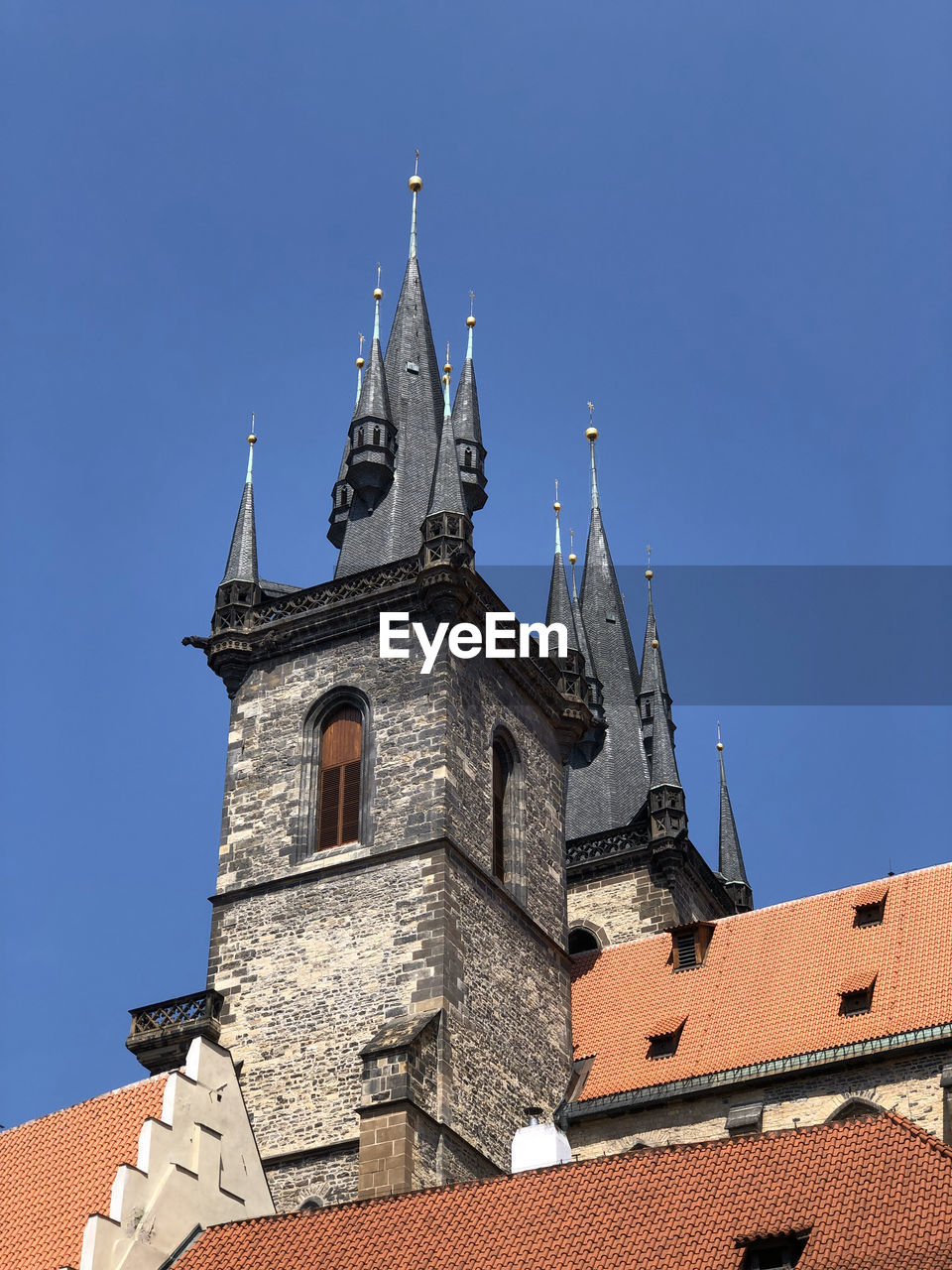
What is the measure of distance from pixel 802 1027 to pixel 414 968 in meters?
4.76

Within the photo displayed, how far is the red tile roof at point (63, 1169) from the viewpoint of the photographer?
2034 cm

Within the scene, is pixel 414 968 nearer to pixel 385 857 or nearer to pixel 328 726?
pixel 385 857

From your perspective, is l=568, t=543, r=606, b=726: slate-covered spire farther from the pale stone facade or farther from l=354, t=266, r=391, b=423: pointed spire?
the pale stone facade

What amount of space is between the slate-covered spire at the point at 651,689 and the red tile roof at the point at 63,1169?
17924mm

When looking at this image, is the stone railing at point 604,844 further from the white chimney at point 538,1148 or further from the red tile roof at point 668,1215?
the red tile roof at point 668,1215

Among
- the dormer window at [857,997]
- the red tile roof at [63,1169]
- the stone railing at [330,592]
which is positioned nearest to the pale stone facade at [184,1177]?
the red tile roof at [63,1169]

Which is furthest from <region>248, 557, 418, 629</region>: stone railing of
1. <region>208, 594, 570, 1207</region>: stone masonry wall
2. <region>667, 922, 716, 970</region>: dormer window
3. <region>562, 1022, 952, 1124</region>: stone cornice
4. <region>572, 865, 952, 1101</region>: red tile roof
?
<region>562, 1022, 952, 1124</region>: stone cornice

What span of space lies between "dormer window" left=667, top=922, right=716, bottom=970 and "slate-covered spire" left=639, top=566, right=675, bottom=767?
772 cm

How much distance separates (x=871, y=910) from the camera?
29.2 meters

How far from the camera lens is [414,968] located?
26844 mm

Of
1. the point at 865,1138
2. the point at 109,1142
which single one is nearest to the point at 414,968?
the point at 109,1142

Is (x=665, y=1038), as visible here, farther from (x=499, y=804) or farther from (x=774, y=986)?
(x=499, y=804)

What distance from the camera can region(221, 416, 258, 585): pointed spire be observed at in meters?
31.7

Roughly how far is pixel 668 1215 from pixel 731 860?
23.5 meters
